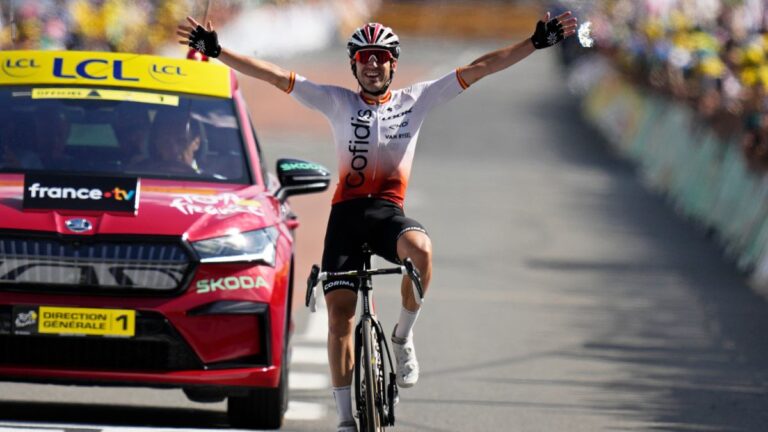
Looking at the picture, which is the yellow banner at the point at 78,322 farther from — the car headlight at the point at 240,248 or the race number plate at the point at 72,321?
the car headlight at the point at 240,248

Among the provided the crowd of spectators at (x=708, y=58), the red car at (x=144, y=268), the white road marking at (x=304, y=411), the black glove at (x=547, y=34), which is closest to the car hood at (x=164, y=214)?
the red car at (x=144, y=268)

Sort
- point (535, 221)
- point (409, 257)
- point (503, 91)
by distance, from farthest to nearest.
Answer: point (503, 91), point (535, 221), point (409, 257)

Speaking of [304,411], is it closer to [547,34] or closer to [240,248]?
[240,248]

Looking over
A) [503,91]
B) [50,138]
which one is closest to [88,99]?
[50,138]

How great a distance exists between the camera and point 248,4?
2211 inches

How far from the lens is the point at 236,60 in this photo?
29.4 feet

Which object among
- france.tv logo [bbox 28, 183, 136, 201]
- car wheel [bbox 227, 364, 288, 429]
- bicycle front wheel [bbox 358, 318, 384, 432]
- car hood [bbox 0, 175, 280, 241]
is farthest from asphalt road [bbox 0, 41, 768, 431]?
bicycle front wheel [bbox 358, 318, 384, 432]

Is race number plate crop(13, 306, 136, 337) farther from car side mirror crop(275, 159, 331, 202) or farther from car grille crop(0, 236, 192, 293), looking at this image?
car side mirror crop(275, 159, 331, 202)

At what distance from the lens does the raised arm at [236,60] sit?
890cm

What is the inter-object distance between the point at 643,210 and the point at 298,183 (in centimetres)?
1626

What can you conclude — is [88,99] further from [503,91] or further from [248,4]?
[248,4]

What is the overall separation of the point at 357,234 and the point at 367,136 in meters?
0.50

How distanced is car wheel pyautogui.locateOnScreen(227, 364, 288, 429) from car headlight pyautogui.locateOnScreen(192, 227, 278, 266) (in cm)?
61

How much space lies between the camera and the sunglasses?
8.89 m
